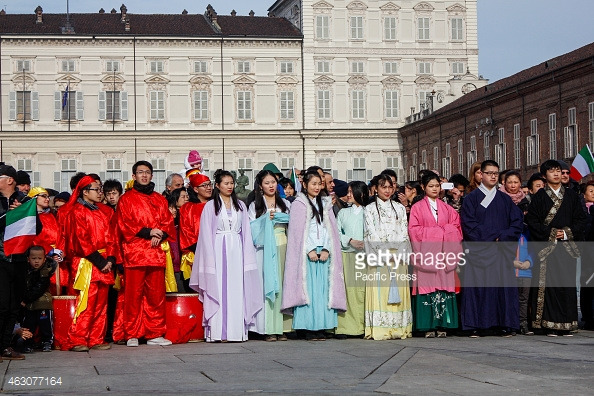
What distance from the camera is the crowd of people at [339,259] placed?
10.5m

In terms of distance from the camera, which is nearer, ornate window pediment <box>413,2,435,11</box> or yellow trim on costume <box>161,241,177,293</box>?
yellow trim on costume <box>161,241,177,293</box>

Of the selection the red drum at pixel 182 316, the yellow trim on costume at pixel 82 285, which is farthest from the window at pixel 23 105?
the yellow trim on costume at pixel 82 285

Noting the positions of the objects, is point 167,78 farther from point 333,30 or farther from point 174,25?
point 333,30

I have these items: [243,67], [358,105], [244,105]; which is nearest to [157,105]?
[244,105]

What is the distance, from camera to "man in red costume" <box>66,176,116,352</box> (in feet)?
33.2

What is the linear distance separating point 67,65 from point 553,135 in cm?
2895

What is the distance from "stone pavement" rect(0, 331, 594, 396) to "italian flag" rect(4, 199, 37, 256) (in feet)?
3.07

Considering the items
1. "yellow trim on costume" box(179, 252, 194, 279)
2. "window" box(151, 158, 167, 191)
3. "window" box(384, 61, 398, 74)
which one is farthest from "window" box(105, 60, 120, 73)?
"yellow trim on costume" box(179, 252, 194, 279)

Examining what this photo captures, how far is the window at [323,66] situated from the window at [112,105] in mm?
10245

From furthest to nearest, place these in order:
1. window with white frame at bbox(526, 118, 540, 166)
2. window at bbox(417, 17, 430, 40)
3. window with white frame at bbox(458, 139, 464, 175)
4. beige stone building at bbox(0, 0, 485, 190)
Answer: window at bbox(417, 17, 430, 40), beige stone building at bbox(0, 0, 485, 190), window with white frame at bbox(458, 139, 464, 175), window with white frame at bbox(526, 118, 540, 166)

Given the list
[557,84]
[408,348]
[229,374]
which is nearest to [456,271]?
[408,348]

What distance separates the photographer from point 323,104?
59.1 m

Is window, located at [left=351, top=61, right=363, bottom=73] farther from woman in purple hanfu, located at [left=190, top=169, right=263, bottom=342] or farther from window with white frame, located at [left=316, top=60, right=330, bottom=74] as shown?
woman in purple hanfu, located at [left=190, top=169, right=263, bottom=342]

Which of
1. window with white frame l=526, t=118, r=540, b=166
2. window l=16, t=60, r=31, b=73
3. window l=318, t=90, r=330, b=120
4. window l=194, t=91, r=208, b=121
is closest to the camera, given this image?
window with white frame l=526, t=118, r=540, b=166
